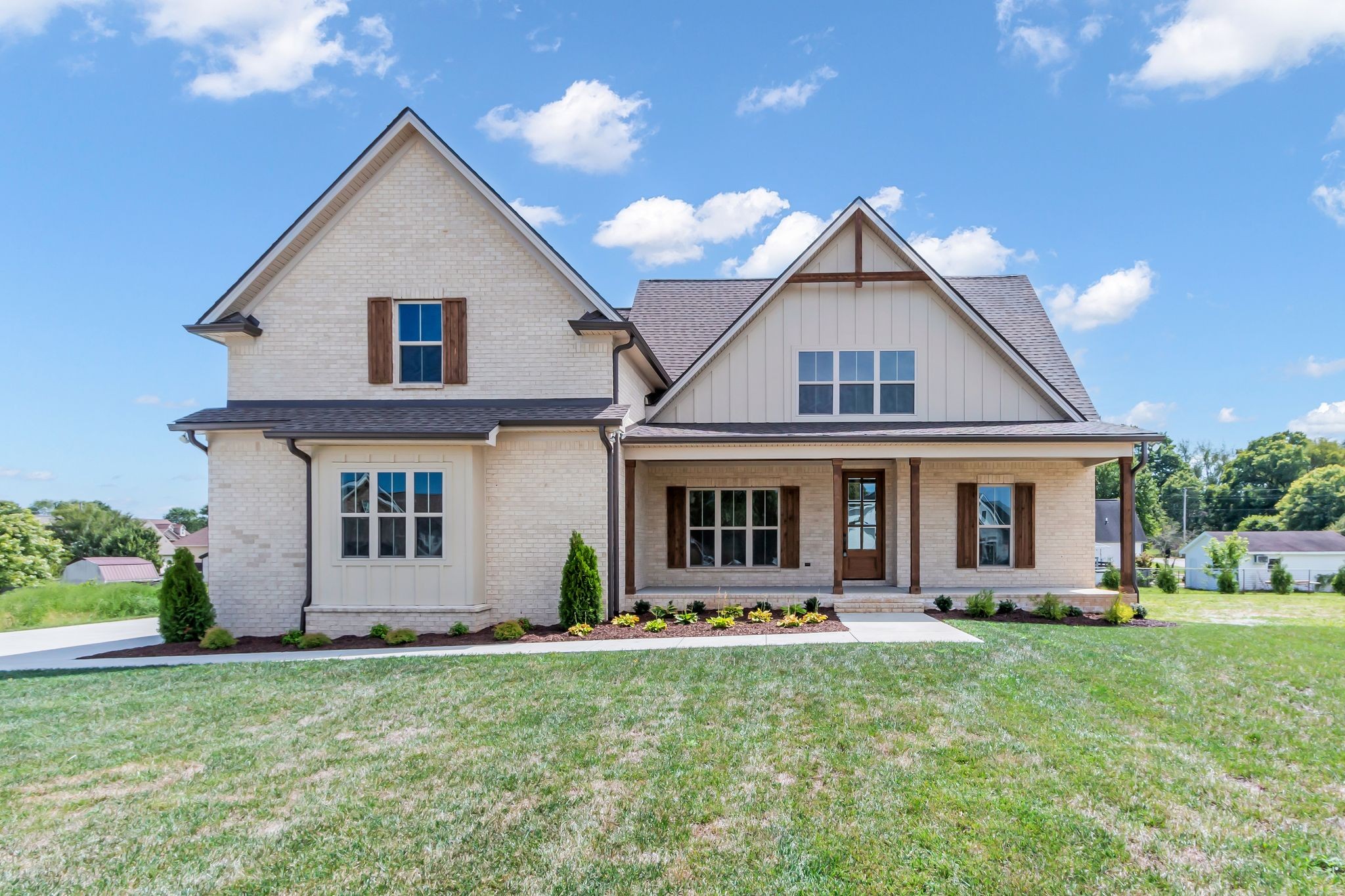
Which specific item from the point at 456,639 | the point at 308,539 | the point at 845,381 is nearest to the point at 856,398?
the point at 845,381

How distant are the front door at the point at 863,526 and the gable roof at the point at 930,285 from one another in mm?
3453

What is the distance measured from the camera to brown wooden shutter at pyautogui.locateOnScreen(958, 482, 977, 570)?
16.3m

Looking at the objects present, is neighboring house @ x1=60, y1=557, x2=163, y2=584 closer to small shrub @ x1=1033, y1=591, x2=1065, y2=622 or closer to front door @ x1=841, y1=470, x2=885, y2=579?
front door @ x1=841, y1=470, x2=885, y2=579

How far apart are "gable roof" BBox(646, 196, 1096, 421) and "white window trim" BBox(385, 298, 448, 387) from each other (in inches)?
173

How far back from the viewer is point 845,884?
4340mm

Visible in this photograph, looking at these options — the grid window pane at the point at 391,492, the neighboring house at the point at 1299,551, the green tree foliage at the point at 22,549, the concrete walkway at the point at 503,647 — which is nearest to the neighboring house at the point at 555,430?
the grid window pane at the point at 391,492

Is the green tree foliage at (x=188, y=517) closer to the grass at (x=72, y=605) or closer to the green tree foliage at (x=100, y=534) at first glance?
the green tree foliage at (x=100, y=534)

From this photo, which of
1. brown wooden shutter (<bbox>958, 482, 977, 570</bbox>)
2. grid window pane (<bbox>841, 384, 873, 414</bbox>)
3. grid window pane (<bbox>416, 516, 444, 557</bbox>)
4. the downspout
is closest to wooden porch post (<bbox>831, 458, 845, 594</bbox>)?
grid window pane (<bbox>841, 384, 873, 414</bbox>)

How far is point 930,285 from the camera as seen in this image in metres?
16.0

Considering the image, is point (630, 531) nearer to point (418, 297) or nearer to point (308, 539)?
point (308, 539)

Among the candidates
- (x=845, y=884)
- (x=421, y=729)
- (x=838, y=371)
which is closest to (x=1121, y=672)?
(x=845, y=884)

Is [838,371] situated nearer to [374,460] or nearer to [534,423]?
[534,423]

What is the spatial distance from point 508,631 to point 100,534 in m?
68.0

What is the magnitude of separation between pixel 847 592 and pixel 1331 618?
994 centimetres
